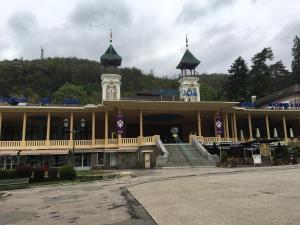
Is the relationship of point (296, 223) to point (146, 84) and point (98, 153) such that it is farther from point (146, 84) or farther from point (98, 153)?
point (146, 84)

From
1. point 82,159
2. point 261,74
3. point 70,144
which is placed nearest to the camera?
point 70,144

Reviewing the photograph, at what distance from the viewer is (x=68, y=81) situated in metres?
108

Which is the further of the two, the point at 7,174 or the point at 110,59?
the point at 110,59

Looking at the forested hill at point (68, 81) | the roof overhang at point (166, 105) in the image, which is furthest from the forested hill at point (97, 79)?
the roof overhang at point (166, 105)

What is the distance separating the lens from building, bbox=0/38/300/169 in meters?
34.1

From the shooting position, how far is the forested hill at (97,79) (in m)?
77.9

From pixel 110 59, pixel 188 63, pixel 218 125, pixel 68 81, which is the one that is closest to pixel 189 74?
pixel 188 63

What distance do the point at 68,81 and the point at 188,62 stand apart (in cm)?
5924

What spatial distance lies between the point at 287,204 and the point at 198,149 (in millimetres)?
23380

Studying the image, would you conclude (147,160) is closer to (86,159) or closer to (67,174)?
(86,159)

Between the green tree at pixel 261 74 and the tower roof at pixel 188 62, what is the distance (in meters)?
24.1

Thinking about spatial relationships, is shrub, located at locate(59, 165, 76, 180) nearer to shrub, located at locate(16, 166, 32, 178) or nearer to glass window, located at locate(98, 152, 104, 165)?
shrub, located at locate(16, 166, 32, 178)

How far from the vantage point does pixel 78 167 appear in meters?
35.6

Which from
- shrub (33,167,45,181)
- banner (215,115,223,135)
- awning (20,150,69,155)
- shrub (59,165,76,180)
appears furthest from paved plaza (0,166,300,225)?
banner (215,115,223,135)
